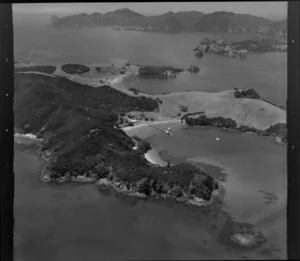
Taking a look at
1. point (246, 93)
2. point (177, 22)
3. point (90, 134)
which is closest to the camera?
point (177, 22)

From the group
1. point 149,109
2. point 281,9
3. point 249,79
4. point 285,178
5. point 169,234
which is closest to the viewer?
point 281,9

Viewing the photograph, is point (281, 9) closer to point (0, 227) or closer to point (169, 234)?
point (169, 234)

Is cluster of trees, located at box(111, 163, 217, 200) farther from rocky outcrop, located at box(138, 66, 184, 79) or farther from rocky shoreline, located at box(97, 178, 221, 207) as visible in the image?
rocky outcrop, located at box(138, 66, 184, 79)

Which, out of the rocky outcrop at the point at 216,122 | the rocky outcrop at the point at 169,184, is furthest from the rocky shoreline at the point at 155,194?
the rocky outcrop at the point at 216,122

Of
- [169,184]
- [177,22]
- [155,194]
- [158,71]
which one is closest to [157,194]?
[155,194]

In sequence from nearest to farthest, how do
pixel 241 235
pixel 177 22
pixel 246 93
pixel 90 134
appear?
pixel 241 235 < pixel 177 22 < pixel 246 93 < pixel 90 134

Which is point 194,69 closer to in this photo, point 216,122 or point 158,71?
point 158,71

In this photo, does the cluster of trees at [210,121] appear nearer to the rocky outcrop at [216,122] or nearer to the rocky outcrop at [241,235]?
the rocky outcrop at [216,122]

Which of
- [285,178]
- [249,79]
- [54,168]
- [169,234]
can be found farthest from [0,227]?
[249,79]
